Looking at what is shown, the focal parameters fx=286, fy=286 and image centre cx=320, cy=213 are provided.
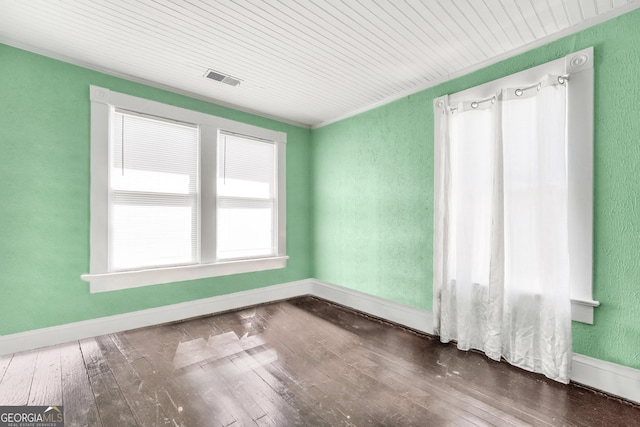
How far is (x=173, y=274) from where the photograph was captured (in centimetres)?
320

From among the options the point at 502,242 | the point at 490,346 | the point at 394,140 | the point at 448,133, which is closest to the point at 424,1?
the point at 448,133

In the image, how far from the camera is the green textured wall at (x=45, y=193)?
2.40 metres

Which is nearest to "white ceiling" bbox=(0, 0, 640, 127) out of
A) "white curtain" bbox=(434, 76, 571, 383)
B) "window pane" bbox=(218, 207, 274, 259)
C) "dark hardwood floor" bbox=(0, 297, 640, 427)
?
"white curtain" bbox=(434, 76, 571, 383)

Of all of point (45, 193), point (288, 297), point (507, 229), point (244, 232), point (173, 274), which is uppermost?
point (45, 193)

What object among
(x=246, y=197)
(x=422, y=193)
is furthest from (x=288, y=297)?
(x=422, y=193)

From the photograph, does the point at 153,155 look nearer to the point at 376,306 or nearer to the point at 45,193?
the point at 45,193

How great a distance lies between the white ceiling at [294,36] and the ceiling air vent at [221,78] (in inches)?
2.3

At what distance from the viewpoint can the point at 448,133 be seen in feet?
8.99

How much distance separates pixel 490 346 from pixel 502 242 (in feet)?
2.84

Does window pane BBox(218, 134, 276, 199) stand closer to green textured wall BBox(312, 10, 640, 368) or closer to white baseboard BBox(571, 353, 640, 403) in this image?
green textured wall BBox(312, 10, 640, 368)

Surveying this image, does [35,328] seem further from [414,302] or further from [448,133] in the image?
[448,133]

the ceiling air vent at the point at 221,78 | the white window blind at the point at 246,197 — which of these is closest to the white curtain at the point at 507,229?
the ceiling air vent at the point at 221,78

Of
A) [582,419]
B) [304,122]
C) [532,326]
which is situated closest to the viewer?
[582,419]

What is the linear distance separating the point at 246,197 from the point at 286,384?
241 cm
